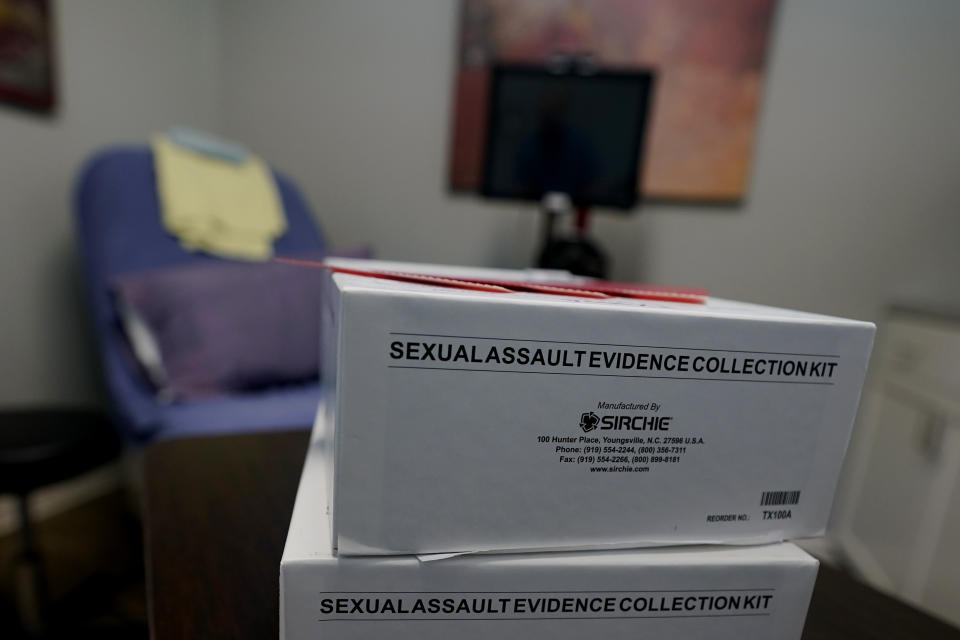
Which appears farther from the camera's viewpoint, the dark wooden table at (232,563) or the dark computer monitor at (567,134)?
the dark computer monitor at (567,134)

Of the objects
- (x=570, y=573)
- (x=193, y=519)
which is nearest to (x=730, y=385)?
(x=570, y=573)

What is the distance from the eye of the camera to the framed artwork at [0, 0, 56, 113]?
1110 mm

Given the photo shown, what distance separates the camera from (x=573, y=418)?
308mm

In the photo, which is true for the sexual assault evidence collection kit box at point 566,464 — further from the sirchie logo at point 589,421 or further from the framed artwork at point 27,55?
the framed artwork at point 27,55

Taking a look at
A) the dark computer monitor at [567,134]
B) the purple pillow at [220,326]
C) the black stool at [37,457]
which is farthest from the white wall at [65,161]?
the dark computer monitor at [567,134]

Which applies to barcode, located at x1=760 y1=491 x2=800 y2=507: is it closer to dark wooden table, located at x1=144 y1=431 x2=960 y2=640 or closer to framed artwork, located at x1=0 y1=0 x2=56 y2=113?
dark wooden table, located at x1=144 y1=431 x2=960 y2=640

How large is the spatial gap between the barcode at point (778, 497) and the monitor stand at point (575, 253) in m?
0.92

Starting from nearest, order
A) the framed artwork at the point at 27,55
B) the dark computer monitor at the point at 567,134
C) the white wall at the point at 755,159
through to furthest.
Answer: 1. the framed artwork at the point at 27,55
2. the dark computer monitor at the point at 567,134
3. the white wall at the point at 755,159

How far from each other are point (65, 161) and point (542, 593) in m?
1.55

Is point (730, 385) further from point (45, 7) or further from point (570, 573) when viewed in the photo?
point (45, 7)

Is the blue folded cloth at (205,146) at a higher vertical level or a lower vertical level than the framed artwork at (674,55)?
lower

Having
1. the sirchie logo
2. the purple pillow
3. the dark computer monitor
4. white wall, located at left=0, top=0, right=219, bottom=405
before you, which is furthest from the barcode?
white wall, located at left=0, top=0, right=219, bottom=405

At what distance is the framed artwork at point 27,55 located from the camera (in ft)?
3.64

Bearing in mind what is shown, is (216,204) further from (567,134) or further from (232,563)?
(232,563)
